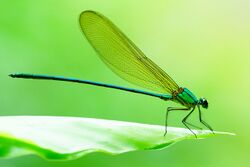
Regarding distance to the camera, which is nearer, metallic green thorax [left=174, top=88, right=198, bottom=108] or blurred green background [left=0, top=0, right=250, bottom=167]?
metallic green thorax [left=174, top=88, right=198, bottom=108]

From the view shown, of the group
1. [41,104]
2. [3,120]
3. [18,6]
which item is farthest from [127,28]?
[3,120]

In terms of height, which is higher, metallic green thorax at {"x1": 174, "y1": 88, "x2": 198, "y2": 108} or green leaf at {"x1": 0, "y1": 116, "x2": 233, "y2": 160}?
metallic green thorax at {"x1": 174, "y1": 88, "x2": 198, "y2": 108}

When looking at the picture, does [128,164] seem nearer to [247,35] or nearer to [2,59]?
[2,59]

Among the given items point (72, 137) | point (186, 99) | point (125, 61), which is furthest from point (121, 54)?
point (72, 137)

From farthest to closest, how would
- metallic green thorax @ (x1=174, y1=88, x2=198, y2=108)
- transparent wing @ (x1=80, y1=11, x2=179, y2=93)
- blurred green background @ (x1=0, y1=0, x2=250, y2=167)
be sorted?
blurred green background @ (x1=0, y1=0, x2=250, y2=167)
metallic green thorax @ (x1=174, y1=88, x2=198, y2=108)
transparent wing @ (x1=80, y1=11, x2=179, y2=93)

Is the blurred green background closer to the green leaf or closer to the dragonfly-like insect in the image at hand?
the dragonfly-like insect

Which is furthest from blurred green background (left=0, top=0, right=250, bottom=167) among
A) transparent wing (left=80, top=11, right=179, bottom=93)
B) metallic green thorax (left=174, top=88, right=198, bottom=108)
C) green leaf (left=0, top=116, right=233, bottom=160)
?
green leaf (left=0, top=116, right=233, bottom=160)

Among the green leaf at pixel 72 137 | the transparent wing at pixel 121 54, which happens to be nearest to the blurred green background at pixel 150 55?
the transparent wing at pixel 121 54

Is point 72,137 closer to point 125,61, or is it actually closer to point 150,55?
point 125,61
